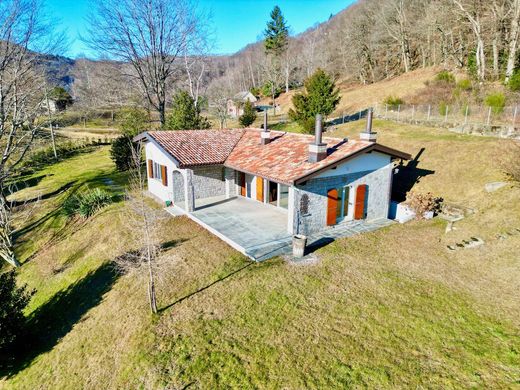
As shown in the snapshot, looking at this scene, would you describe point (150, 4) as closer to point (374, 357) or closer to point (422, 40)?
point (374, 357)

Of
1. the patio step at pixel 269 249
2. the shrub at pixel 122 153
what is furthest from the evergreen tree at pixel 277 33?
the patio step at pixel 269 249

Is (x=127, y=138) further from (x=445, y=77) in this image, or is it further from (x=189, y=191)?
(x=445, y=77)

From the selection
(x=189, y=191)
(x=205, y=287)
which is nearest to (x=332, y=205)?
(x=205, y=287)

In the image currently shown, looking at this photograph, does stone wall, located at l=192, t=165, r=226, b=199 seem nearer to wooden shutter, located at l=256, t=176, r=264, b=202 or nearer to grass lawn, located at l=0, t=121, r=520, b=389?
wooden shutter, located at l=256, t=176, r=264, b=202

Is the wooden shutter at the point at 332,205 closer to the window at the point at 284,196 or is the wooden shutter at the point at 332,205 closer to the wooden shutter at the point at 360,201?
the wooden shutter at the point at 360,201

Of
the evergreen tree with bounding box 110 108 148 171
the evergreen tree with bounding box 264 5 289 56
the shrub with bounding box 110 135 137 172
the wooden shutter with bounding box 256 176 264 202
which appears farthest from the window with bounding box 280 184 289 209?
the evergreen tree with bounding box 264 5 289 56

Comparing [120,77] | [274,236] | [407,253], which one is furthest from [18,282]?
[120,77]
